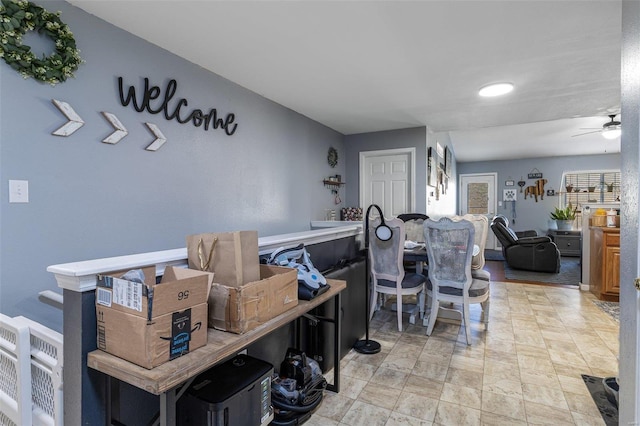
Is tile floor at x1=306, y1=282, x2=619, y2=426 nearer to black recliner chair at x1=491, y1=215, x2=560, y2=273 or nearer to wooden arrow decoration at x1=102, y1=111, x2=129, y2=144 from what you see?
wooden arrow decoration at x1=102, y1=111, x2=129, y2=144

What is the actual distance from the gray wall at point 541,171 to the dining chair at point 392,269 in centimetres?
687

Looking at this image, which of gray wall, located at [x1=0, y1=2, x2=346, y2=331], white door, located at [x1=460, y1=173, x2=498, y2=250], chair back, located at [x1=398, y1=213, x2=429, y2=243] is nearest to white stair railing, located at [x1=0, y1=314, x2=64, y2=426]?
gray wall, located at [x1=0, y1=2, x2=346, y2=331]

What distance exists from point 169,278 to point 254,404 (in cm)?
71

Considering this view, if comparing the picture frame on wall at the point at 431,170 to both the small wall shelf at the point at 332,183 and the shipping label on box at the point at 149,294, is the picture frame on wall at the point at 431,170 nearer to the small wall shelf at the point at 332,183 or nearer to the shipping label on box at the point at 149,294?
the small wall shelf at the point at 332,183

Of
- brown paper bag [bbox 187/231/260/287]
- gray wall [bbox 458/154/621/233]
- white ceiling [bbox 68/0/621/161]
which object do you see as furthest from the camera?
gray wall [bbox 458/154/621/233]

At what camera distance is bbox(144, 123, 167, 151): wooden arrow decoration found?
2195 millimetres

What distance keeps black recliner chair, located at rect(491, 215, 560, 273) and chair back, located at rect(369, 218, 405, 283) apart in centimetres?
416

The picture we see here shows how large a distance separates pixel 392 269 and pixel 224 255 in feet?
6.92

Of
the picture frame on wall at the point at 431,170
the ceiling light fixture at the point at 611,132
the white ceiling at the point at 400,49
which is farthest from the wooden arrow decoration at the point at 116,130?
the ceiling light fixture at the point at 611,132

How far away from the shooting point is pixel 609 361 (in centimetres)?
249

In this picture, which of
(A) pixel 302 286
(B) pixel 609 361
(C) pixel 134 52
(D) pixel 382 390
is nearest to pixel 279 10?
(C) pixel 134 52

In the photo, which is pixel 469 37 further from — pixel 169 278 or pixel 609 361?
pixel 609 361

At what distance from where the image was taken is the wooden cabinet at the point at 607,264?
3.90 m

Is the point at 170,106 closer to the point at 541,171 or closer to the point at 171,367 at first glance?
the point at 171,367
